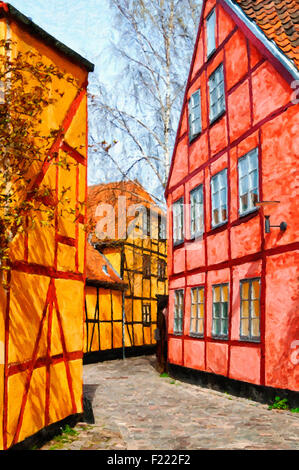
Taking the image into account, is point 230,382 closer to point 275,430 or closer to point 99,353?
point 275,430

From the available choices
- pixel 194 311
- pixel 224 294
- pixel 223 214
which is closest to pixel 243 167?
pixel 223 214

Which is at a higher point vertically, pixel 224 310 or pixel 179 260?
pixel 179 260

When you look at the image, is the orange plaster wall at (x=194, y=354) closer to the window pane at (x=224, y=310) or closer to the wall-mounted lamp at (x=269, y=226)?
the window pane at (x=224, y=310)

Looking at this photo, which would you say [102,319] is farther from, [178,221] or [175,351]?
[178,221]

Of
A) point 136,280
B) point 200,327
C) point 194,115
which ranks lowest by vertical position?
point 200,327

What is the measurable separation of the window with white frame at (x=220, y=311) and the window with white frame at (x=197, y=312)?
0.88 m

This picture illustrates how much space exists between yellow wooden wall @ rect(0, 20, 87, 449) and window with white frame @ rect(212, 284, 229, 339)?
474 centimetres

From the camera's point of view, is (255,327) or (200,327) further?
(200,327)

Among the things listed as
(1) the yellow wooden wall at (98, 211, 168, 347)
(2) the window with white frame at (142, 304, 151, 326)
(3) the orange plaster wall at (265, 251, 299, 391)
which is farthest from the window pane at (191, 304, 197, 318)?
(2) the window with white frame at (142, 304, 151, 326)

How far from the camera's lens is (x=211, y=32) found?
13773 mm

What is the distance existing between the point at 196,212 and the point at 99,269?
29.7 ft

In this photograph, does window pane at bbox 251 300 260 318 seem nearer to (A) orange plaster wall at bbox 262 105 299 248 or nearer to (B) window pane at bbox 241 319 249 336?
(B) window pane at bbox 241 319 249 336

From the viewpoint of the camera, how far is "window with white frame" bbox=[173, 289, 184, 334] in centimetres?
1545
